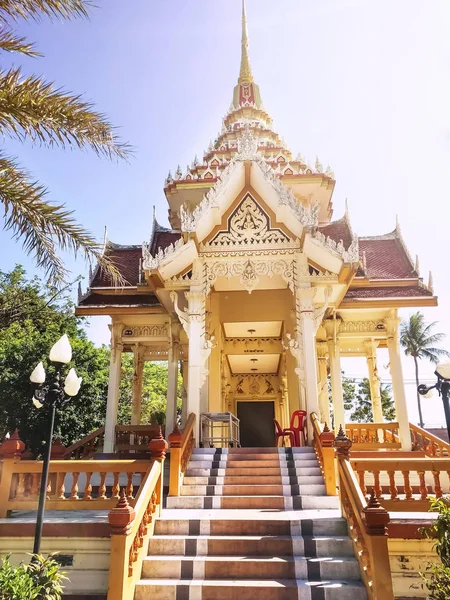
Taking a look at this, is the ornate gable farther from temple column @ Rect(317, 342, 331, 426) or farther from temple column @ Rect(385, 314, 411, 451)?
temple column @ Rect(317, 342, 331, 426)

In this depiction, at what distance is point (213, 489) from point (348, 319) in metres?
6.30

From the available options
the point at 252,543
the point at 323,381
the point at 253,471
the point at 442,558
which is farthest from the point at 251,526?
the point at 323,381

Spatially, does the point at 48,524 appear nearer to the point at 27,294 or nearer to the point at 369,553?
the point at 369,553

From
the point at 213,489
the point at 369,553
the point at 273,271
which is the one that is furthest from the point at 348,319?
the point at 369,553

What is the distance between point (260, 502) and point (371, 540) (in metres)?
2.10

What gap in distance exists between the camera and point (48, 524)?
200 inches

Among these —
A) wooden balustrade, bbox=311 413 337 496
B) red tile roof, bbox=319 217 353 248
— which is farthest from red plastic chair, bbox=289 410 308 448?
red tile roof, bbox=319 217 353 248

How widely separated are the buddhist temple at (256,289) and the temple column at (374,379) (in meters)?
0.05

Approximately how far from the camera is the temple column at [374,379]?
1248 cm

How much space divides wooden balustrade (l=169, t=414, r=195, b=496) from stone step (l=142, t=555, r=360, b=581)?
1573mm

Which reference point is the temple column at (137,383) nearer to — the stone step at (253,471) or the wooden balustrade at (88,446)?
the wooden balustrade at (88,446)

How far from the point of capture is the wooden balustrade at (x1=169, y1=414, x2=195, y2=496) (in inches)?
253

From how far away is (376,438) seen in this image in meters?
11.6

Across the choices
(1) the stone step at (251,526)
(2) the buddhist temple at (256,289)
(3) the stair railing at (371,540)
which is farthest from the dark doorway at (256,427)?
(3) the stair railing at (371,540)
